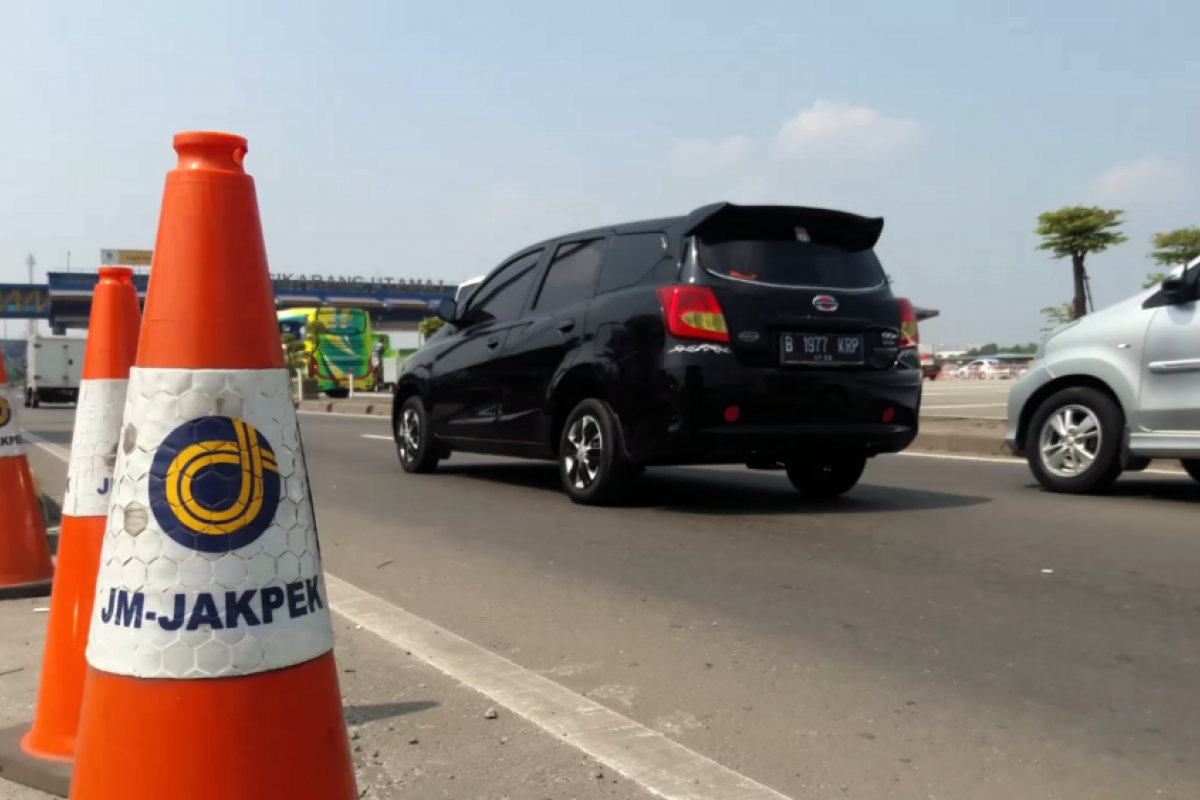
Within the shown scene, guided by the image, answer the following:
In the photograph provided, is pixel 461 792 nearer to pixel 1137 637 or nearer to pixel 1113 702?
A: pixel 1113 702

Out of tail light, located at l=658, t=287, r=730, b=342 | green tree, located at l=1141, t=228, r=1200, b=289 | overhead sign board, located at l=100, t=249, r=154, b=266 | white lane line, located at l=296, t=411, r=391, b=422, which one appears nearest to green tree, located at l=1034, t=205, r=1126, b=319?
green tree, located at l=1141, t=228, r=1200, b=289

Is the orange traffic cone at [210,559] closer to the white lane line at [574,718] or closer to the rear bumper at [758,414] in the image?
the white lane line at [574,718]

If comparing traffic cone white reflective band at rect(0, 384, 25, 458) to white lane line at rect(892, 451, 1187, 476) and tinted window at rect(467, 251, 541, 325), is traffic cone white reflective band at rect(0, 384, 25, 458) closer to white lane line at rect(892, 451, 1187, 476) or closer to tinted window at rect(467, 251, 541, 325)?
tinted window at rect(467, 251, 541, 325)

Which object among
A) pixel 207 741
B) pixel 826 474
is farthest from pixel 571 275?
pixel 207 741

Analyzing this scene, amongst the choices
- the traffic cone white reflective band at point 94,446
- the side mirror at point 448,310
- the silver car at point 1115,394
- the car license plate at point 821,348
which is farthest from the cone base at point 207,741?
the side mirror at point 448,310

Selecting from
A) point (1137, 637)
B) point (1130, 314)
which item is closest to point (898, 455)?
point (1130, 314)

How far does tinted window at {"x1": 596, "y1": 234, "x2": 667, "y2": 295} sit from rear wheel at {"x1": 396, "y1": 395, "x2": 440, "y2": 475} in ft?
9.12

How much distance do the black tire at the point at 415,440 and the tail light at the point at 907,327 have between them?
4159 millimetres

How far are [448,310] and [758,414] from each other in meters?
3.39

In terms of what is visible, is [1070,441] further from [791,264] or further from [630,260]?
[630,260]

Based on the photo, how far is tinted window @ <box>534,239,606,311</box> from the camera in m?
7.88

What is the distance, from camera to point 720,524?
22.6 ft

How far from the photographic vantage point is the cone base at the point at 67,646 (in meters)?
2.91

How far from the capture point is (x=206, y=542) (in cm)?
214
